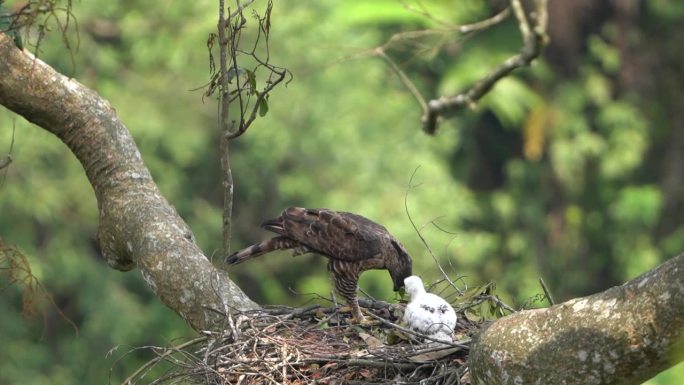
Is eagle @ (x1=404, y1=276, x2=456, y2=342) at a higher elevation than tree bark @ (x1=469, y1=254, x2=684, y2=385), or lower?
higher

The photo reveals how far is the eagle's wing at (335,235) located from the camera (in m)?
6.62

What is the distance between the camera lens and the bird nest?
17.5 ft

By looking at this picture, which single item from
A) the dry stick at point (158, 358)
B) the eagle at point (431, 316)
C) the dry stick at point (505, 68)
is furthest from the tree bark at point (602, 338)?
the dry stick at point (158, 358)

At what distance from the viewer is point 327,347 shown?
18.8 feet

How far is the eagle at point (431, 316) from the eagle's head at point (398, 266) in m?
0.49

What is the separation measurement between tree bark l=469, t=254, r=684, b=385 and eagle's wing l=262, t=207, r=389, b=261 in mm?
2287

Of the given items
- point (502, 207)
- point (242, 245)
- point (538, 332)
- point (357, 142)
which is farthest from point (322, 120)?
point (538, 332)

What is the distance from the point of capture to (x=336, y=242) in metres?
6.64

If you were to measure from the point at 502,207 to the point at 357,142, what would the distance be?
4043mm

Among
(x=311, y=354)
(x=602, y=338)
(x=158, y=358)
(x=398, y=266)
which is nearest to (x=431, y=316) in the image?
(x=311, y=354)

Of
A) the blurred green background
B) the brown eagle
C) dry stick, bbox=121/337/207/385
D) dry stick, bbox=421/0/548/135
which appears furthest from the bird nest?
the blurred green background

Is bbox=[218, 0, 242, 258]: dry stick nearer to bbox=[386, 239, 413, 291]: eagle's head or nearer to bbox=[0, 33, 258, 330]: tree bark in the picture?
bbox=[0, 33, 258, 330]: tree bark

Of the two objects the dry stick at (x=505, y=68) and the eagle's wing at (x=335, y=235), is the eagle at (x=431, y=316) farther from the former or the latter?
the dry stick at (x=505, y=68)

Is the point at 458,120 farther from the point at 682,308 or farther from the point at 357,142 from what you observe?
the point at 682,308
